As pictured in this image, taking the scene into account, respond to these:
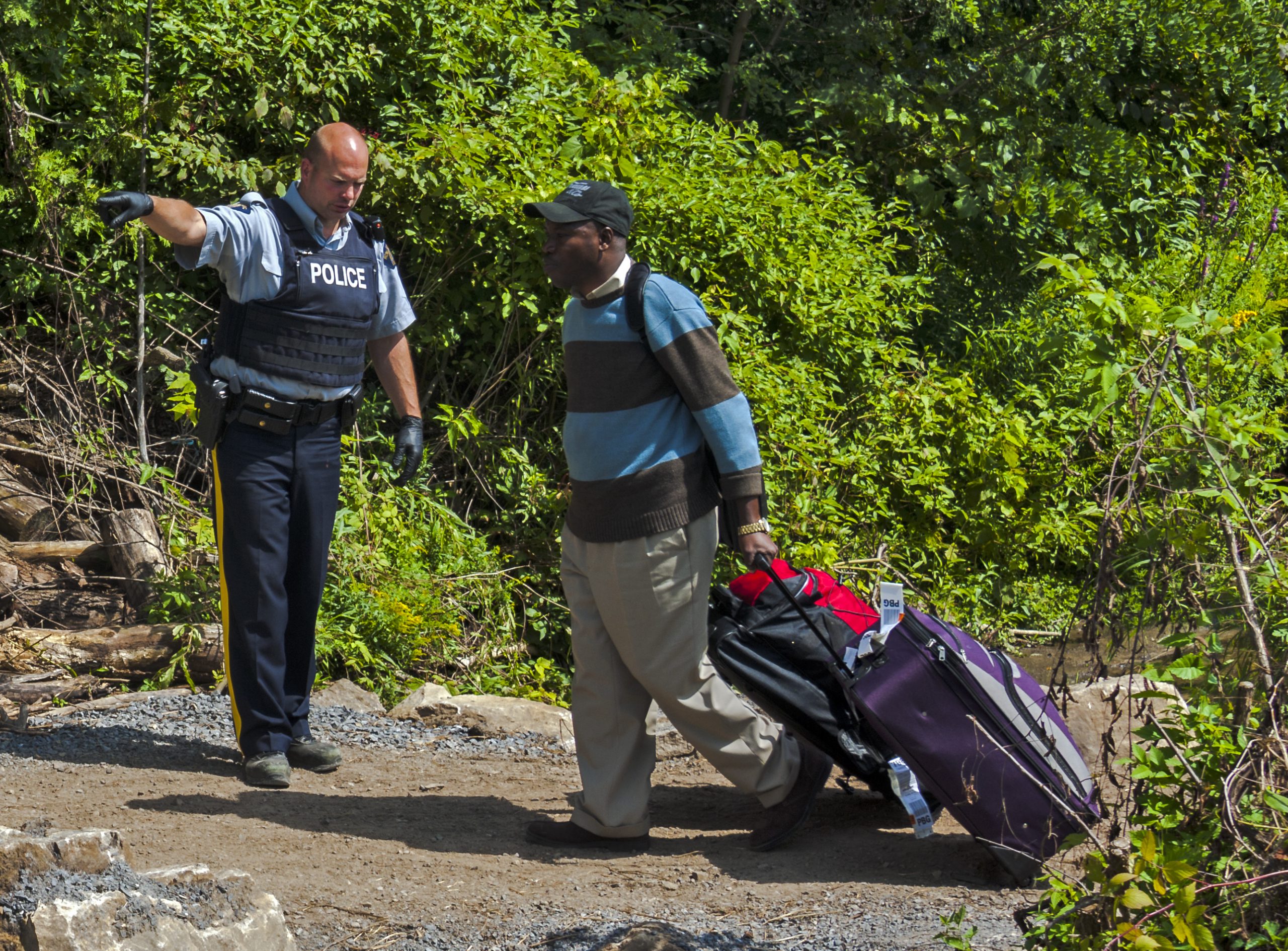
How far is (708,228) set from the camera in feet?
20.5

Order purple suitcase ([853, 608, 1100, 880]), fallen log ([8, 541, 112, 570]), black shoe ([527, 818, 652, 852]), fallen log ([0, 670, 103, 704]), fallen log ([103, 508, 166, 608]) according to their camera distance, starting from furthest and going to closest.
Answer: fallen log ([8, 541, 112, 570]) < fallen log ([103, 508, 166, 608]) < fallen log ([0, 670, 103, 704]) < black shoe ([527, 818, 652, 852]) < purple suitcase ([853, 608, 1100, 880])

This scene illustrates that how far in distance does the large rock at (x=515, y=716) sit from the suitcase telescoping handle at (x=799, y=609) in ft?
5.11

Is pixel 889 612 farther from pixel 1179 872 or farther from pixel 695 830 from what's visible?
pixel 1179 872

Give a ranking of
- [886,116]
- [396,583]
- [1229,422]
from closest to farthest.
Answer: [1229,422] → [396,583] → [886,116]

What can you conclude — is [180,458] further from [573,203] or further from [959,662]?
[959,662]

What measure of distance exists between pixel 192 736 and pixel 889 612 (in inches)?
102

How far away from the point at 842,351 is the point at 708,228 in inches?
38.9

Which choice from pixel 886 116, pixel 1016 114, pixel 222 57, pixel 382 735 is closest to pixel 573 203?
pixel 382 735

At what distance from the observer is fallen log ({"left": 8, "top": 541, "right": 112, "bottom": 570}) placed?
5.83 metres

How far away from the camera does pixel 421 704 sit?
16.5 ft

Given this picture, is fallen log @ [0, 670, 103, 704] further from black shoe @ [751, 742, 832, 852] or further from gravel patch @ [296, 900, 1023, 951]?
black shoe @ [751, 742, 832, 852]

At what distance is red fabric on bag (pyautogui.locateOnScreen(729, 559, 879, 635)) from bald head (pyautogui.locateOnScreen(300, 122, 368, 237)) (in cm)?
172

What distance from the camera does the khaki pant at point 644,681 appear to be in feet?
11.3

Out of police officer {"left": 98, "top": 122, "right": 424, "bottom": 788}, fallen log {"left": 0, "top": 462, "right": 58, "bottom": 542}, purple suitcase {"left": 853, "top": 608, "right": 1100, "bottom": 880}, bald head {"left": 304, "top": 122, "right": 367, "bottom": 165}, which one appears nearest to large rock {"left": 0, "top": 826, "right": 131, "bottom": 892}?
police officer {"left": 98, "top": 122, "right": 424, "bottom": 788}
